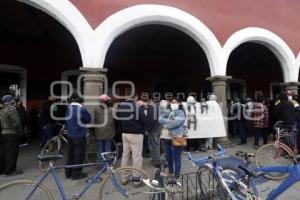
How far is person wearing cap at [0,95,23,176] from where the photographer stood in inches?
217

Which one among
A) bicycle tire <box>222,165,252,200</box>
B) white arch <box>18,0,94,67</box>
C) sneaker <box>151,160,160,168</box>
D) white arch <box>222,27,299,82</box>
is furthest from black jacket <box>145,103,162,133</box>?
white arch <box>222,27,299,82</box>

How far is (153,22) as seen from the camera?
24.5 ft

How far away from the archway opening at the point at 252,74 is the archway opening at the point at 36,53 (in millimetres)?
7191

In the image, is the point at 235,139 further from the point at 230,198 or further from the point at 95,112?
the point at 230,198

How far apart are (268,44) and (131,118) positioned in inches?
259

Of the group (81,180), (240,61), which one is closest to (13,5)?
(81,180)

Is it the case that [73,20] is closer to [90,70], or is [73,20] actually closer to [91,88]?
[90,70]

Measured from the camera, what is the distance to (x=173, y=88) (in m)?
12.5

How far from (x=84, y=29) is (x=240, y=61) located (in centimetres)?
927

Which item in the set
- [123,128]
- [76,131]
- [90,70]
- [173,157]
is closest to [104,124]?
[76,131]

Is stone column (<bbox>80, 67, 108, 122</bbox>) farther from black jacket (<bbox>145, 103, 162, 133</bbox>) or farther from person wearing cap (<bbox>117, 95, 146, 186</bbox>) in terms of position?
person wearing cap (<bbox>117, 95, 146, 186</bbox>)

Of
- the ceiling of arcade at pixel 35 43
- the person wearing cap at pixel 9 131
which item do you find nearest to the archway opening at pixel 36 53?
the ceiling of arcade at pixel 35 43

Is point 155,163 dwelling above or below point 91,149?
below

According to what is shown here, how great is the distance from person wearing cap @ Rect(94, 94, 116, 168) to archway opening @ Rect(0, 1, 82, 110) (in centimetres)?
423
